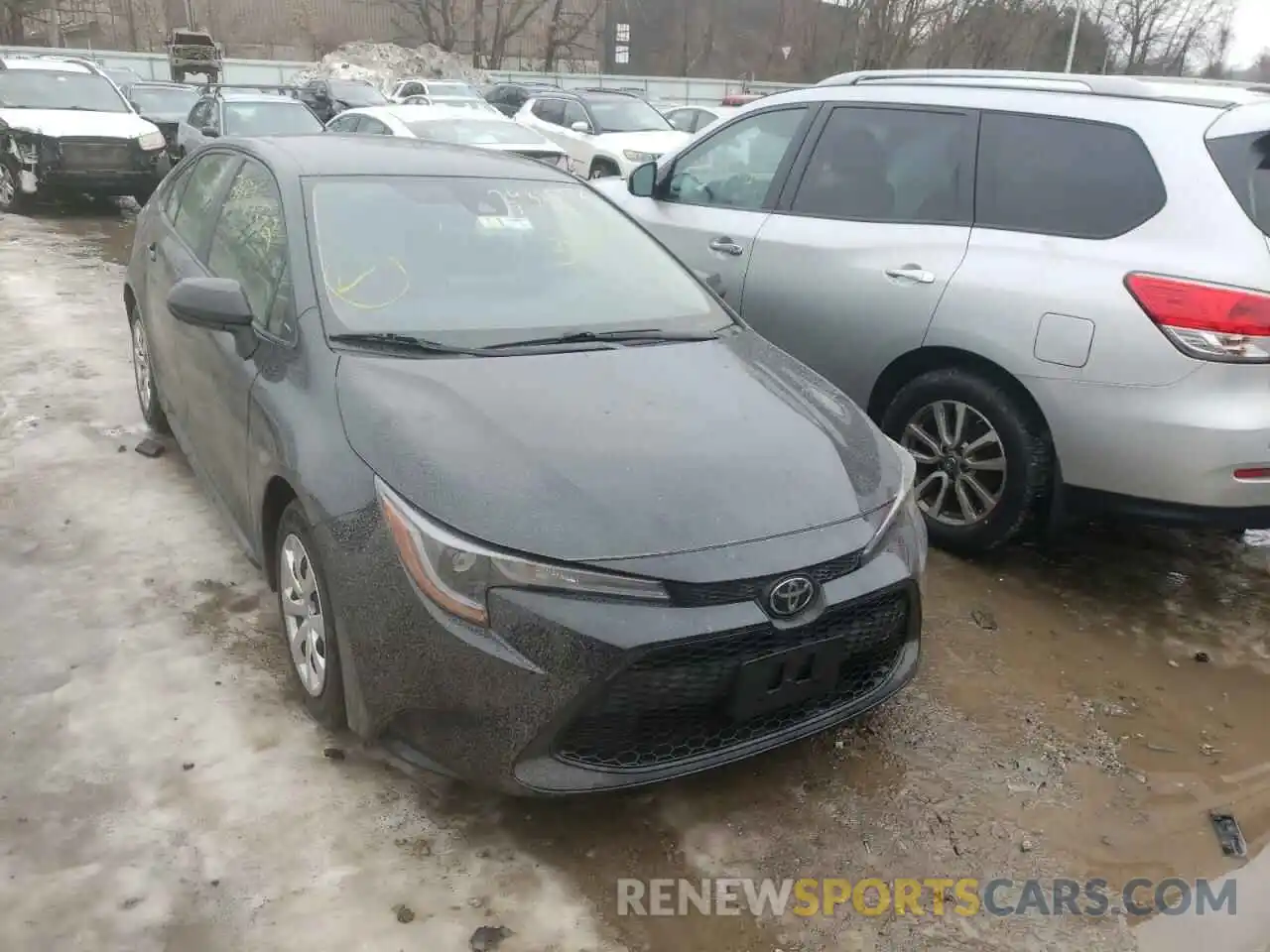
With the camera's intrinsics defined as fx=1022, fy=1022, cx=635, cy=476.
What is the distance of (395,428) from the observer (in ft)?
8.72

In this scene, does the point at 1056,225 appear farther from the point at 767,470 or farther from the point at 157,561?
the point at 157,561

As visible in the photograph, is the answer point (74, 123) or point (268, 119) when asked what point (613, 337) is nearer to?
point (74, 123)

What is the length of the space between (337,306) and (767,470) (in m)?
1.42

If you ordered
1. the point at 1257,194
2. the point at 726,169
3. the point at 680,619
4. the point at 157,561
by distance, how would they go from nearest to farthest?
the point at 680,619 → the point at 1257,194 → the point at 157,561 → the point at 726,169

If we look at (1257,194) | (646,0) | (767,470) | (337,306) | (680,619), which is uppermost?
(646,0)

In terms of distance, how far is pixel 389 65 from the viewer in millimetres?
42656

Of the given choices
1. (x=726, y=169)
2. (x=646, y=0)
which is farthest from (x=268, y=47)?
(x=726, y=169)

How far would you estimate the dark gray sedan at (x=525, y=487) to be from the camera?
7.72 ft

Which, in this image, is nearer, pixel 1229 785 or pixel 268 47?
pixel 1229 785

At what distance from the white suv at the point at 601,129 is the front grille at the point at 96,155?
20.1ft

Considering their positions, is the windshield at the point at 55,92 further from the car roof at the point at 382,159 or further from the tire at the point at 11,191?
the car roof at the point at 382,159

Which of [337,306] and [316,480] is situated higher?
[337,306]

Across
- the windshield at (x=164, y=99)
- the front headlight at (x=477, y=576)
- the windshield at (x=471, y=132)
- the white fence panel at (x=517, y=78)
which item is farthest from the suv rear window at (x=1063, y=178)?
the white fence panel at (x=517, y=78)

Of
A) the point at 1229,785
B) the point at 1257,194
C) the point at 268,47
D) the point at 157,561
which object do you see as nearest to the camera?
the point at 1229,785
